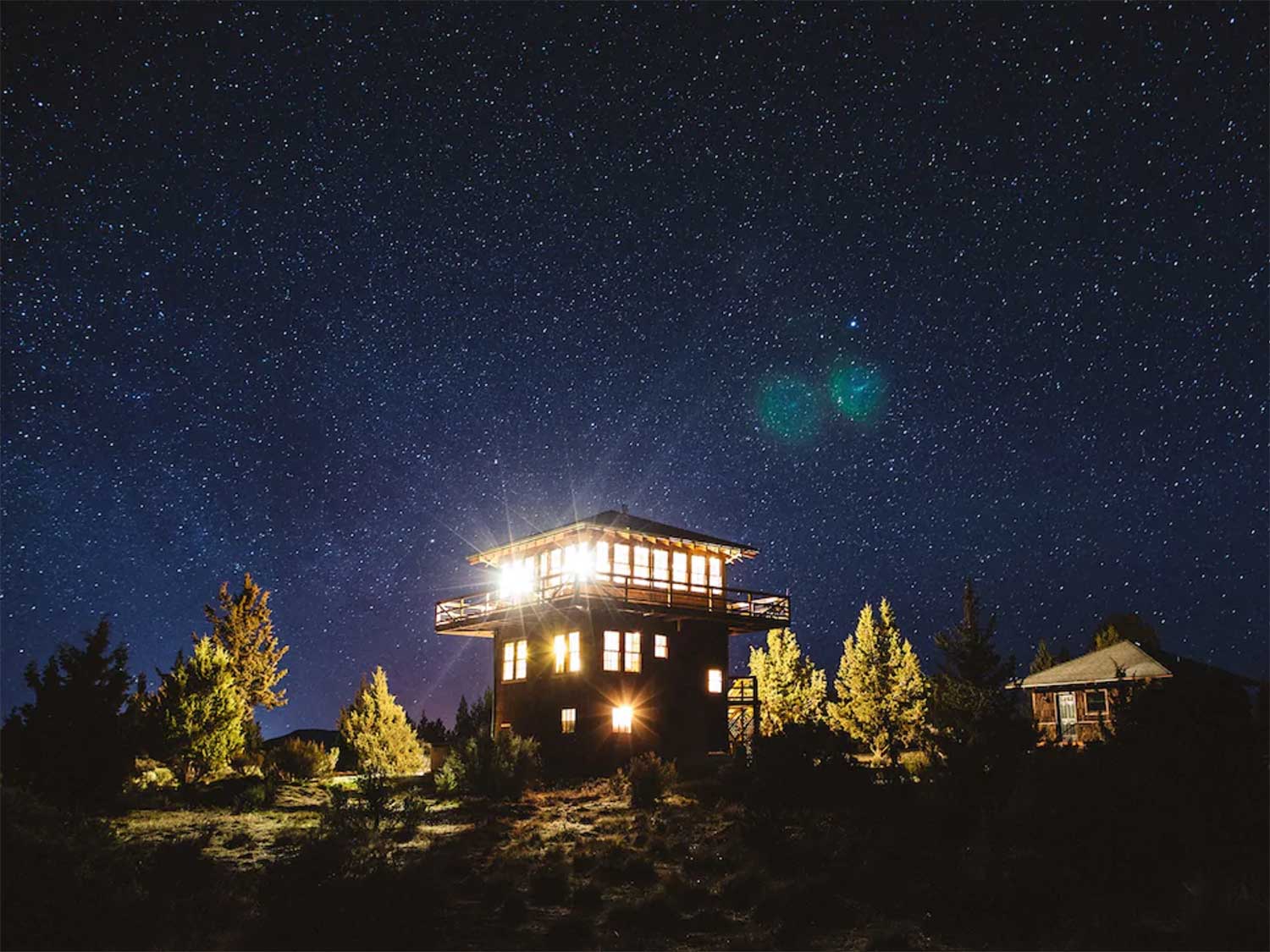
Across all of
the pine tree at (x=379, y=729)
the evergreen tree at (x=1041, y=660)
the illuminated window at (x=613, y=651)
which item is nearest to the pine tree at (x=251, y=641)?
the pine tree at (x=379, y=729)

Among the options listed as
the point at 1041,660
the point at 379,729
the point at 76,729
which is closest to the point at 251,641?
the point at 379,729

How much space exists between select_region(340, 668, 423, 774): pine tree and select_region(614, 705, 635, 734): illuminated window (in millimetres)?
14089

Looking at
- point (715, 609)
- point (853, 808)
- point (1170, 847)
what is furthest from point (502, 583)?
point (1170, 847)

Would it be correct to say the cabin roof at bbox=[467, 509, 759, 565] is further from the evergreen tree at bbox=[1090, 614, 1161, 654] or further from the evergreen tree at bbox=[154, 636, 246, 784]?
the evergreen tree at bbox=[1090, 614, 1161, 654]

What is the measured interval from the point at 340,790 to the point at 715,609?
16.6m

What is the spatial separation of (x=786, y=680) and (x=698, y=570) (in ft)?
66.5

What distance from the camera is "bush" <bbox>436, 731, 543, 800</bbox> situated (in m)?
26.6

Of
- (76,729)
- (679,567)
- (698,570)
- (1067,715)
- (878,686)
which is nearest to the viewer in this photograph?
(76,729)

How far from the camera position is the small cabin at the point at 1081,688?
120 ft

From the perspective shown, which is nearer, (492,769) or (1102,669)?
(492,769)

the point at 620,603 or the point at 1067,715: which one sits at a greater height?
the point at 620,603

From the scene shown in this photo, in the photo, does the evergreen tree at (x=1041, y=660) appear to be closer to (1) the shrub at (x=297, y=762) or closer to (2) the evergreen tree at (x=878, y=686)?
(2) the evergreen tree at (x=878, y=686)

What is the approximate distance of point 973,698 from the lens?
23391mm

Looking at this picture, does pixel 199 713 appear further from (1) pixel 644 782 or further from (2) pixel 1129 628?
(2) pixel 1129 628
